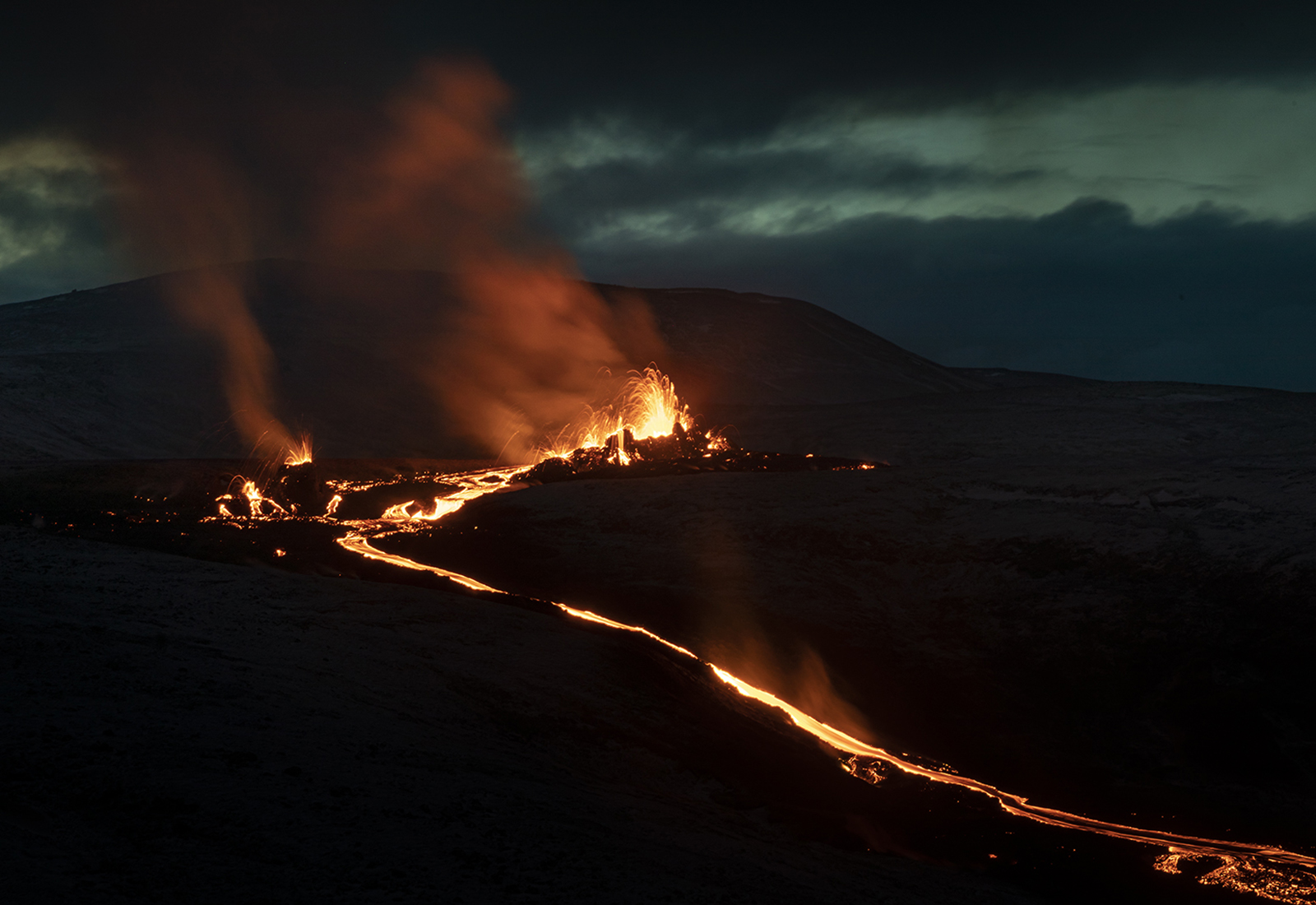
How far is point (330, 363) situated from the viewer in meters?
103

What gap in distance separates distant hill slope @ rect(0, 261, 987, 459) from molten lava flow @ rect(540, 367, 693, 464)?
9320 mm

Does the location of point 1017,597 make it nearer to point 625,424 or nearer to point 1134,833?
point 1134,833

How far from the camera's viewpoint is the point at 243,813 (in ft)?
24.3

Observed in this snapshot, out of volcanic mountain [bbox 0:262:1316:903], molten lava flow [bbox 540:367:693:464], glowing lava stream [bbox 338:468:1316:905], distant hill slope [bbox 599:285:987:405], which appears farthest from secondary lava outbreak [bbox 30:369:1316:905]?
distant hill slope [bbox 599:285:987:405]

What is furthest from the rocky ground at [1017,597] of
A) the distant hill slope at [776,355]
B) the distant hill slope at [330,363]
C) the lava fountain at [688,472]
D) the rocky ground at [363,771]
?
the distant hill slope at [776,355]

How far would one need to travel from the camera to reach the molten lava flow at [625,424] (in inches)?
1900

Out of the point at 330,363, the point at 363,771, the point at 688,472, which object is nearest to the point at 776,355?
the point at 330,363

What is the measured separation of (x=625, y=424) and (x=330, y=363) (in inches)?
2049

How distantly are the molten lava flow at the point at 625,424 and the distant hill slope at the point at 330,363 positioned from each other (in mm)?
9320

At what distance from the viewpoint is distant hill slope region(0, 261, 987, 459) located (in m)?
63.2

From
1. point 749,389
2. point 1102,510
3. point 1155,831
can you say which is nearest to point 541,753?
point 1155,831

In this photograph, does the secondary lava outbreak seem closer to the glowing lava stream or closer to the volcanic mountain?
the glowing lava stream

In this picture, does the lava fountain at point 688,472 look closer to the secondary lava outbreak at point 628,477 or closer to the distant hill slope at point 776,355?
the secondary lava outbreak at point 628,477

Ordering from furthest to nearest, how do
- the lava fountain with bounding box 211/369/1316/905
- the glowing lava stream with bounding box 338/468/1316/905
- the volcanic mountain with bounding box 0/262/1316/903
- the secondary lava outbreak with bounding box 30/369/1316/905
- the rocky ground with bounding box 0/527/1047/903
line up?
the secondary lava outbreak with bounding box 30/369/1316/905, the lava fountain with bounding box 211/369/1316/905, the glowing lava stream with bounding box 338/468/1316/905, the volcanic mountain with bounding box 0/262/1316/903, the rocky ground with bounding box 0/527/1047/903
